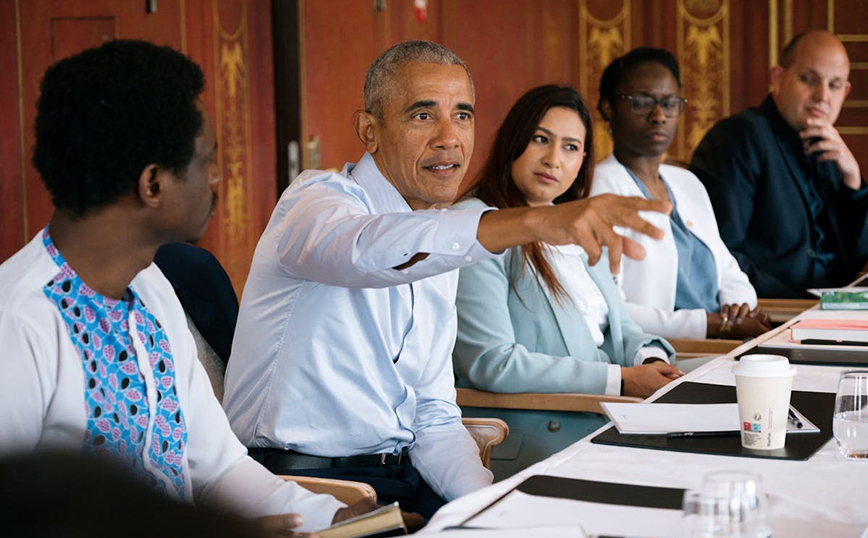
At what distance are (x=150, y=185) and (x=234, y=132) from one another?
4648 mm

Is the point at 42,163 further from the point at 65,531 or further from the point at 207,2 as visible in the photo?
the point at 207,2

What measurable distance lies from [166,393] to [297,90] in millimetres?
4967

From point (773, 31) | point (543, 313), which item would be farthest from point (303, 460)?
point (773, 31)

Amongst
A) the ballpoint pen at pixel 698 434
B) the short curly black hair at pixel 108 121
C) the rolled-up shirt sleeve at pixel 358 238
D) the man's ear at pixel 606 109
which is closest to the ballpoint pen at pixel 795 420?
the ballpoint pen at pixel 698 434

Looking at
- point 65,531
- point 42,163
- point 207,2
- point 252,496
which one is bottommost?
point 252,496

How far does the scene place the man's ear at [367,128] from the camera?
237 centimetres

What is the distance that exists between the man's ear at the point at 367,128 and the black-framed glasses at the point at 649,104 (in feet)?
5.80

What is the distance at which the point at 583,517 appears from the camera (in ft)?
4.41


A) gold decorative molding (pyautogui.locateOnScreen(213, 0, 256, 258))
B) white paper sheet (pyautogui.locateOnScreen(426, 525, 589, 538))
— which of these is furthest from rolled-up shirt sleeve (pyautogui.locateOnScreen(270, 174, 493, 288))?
gold decorative molding (pyautogui.locateOnScreen(213, 0, 256, 258))

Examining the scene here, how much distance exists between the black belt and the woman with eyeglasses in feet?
5.58

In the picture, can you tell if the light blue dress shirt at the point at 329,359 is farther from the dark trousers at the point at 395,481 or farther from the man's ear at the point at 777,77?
the man's ear at the point at 777,77

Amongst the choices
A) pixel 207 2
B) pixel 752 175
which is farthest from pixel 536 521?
pixel 207 2

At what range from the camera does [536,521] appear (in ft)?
4.37

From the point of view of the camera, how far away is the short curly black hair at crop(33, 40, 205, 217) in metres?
1.34
